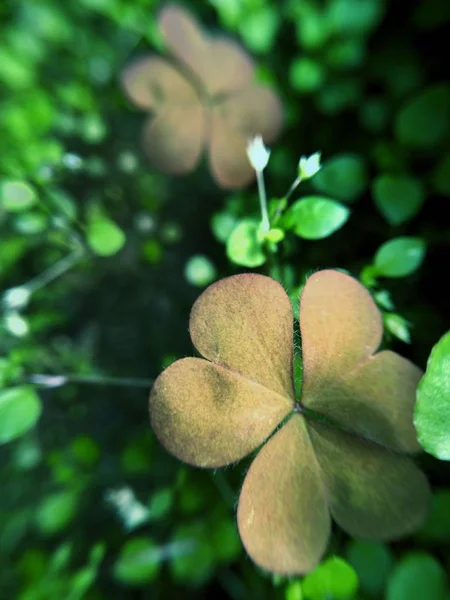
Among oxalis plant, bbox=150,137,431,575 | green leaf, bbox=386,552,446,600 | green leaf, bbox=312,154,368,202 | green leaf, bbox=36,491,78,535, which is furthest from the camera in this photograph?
green leaf, bbox=36,491,78,535

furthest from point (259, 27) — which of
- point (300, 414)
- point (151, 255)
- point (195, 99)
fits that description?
point (300, 414)

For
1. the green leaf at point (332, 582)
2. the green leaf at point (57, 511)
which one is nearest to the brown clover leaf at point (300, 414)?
the green leaf at point (332, 582)

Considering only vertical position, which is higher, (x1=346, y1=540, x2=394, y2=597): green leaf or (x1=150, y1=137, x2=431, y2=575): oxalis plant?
(x1=150, y1=137, x2=431, y2=575): oxalis plant

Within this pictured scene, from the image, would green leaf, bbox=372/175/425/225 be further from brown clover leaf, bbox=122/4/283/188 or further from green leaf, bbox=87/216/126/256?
green leaf, bbox=87/216/126/256

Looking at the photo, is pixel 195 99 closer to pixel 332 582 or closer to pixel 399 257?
pixel 399 257

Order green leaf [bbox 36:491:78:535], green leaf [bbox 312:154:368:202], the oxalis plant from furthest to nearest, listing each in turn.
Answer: green leaf [bbox 36:491:78:535], green leaf [bbox 312:154:368:202], the oxalis plant

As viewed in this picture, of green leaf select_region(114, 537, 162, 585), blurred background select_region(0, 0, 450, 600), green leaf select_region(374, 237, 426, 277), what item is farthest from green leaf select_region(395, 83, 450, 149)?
green leaf select_region(114, 537, 162, 585)

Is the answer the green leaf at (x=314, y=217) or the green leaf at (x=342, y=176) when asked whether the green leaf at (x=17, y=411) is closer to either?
the green leaf at (x=314, y=217)
